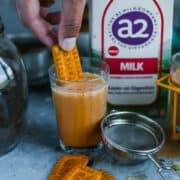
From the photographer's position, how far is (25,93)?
57 cm

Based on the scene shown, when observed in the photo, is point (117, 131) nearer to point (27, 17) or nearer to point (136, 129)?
point (136, 129)

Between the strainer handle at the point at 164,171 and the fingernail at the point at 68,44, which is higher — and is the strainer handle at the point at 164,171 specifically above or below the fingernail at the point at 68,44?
below

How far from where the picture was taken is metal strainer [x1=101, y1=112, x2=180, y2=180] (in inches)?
19.9

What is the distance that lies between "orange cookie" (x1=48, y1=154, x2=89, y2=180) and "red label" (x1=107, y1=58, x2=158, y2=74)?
0.12 metres

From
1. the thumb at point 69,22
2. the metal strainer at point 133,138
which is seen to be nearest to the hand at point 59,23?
the thumb at point 69,22

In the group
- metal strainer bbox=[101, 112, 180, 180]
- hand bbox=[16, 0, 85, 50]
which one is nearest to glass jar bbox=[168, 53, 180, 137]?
metal strainer bbox=[101, 112, 180, 180]

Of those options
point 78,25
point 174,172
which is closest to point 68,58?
point 78,25

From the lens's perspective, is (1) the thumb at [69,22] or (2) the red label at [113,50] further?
(2) the red label at [113,50]

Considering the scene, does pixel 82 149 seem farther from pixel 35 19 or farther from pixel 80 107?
pixel 35 19

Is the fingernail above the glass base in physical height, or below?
above

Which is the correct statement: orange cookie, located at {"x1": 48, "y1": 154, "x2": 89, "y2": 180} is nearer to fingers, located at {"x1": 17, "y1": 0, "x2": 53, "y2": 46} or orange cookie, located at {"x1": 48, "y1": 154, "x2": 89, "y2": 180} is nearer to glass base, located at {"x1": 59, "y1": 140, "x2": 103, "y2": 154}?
glass base, located at {"x1": 59, "y1": 140, "x2": 103, "y2": 154}

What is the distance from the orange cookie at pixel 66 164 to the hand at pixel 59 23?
0.12m

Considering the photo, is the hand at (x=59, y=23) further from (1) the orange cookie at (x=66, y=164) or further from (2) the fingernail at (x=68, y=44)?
(1) the orange cookie at (x=66, y=164)

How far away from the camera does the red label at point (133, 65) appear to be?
0.58 metres
